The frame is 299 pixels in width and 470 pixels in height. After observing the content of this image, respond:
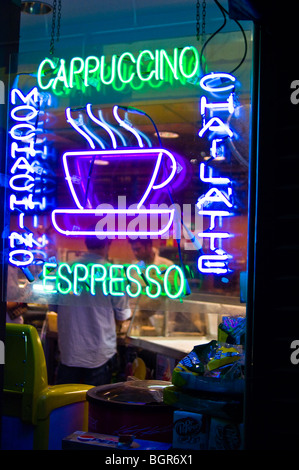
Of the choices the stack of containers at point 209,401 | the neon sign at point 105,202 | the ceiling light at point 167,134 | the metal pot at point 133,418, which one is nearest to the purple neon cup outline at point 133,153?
the neon sign at point 105,202

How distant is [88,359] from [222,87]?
9.30 feet

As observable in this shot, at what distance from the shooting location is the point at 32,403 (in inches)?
153

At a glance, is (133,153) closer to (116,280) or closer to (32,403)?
(116,280)

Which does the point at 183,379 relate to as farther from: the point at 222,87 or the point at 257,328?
the point at 222,87

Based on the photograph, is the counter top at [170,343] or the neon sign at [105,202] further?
the counter top at [170,343]

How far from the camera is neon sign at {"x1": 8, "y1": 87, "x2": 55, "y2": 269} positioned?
368 centimetres

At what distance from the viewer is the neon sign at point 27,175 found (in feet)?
12.1

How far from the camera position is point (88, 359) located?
4.99 meters

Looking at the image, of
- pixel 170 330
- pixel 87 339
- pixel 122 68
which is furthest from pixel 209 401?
pixel 170 330

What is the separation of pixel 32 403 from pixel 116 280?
Answer: 3.86ft

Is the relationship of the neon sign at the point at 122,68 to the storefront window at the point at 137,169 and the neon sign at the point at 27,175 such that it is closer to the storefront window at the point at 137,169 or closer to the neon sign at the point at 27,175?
the storefront window at the point at 137,169

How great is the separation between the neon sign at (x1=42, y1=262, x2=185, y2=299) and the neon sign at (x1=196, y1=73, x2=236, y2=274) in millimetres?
202

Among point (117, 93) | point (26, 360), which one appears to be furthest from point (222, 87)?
point (26, 360)

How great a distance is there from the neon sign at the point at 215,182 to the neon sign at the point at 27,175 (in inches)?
45.6
